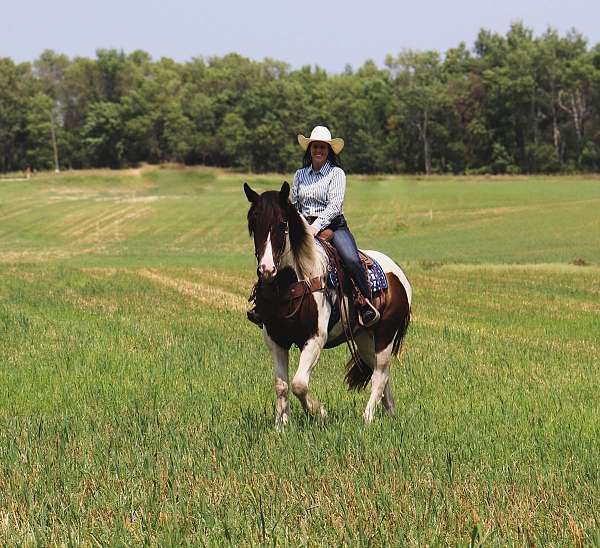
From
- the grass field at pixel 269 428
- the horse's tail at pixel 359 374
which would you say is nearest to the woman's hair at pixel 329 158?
the horse's tail at pixel 359 374

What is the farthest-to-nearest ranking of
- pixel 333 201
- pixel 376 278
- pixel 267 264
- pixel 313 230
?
1. pixel 376 278
2. pixel 333 201
3. pixel 313 230
4. pixel 267 264

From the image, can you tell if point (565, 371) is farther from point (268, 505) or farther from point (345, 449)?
point (268, 505)

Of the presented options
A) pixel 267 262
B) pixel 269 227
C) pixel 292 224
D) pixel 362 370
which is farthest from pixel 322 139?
pixel 362 370

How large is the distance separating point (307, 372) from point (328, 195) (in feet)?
6.42

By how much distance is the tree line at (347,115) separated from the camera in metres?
126

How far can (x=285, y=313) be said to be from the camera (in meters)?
8.13

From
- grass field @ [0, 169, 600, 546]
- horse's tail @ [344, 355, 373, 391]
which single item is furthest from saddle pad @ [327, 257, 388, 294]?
grass field @ [0, 169, 600, 546]

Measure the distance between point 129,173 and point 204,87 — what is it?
5286 centimetres

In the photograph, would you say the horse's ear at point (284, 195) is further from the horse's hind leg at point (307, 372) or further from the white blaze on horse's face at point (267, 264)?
the horse's hind leg at point (307, 372)

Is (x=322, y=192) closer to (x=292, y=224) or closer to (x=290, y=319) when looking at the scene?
(x=292, y=224)

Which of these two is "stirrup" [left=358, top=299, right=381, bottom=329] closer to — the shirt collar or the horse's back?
the horse's back

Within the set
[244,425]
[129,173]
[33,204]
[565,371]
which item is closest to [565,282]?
[565,371]

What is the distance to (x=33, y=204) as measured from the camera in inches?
3004

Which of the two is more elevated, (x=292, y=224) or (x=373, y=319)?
(x=292, y=224)
